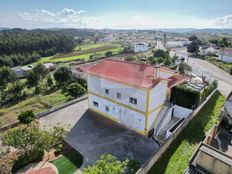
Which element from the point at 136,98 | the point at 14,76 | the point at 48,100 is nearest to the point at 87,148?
the point at 136,98

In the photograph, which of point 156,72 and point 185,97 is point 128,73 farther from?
point 185,97

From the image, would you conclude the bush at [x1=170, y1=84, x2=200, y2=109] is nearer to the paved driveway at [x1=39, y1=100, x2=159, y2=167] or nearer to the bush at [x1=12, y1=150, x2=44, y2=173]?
the paved driveway at [x1=39, y1=100, x2=159, y2=167]

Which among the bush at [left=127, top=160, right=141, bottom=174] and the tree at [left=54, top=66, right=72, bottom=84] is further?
the tree at [left=54, top=66, right=72, bottom=84]

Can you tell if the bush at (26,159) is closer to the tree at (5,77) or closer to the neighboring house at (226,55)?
the tree at (5,77)

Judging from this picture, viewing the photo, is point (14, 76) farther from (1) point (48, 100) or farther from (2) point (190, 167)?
(2) point (190, 167)

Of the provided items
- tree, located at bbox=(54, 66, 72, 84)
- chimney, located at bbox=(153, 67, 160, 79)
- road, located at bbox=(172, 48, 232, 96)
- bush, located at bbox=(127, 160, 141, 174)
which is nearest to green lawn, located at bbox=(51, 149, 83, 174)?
bush, located at bbox=(127, 160, 141, 174)
